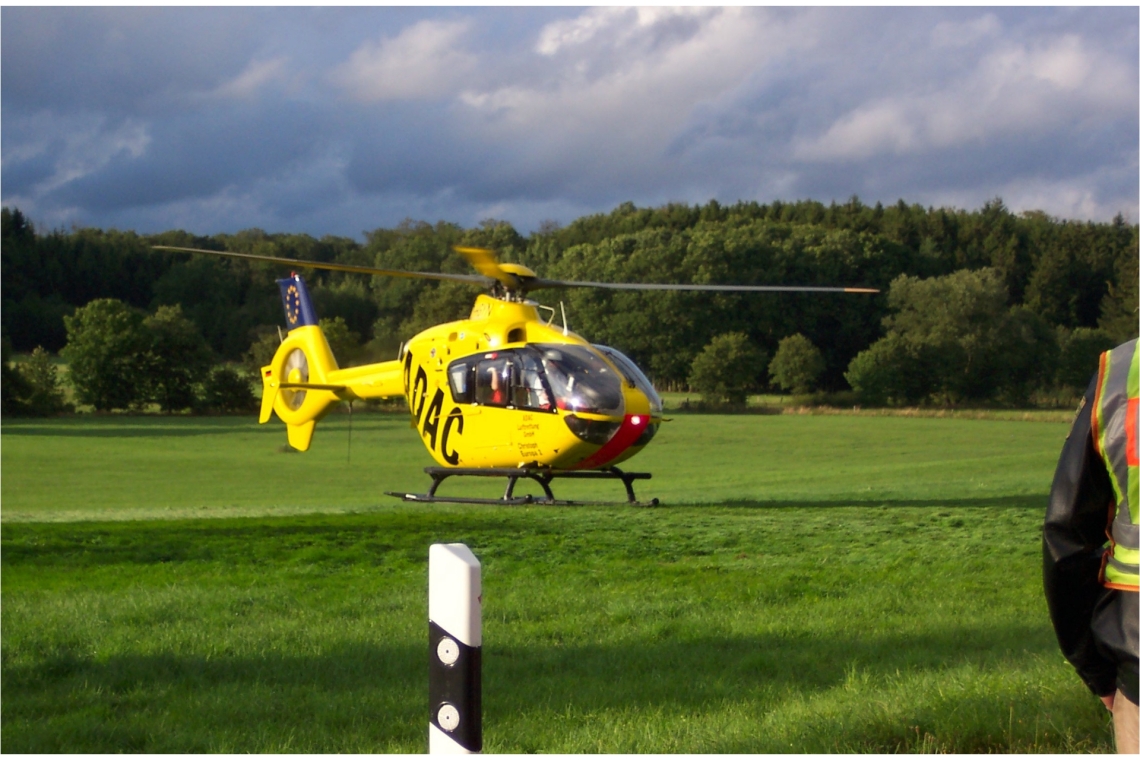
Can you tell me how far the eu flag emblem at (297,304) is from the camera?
19.9 m

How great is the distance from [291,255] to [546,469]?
33.7m

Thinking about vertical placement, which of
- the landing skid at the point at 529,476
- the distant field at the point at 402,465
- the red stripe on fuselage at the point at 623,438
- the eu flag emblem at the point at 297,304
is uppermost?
the eu flag emblem at the point at 297,304

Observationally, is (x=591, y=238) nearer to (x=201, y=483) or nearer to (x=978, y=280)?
(x=978, y=280)

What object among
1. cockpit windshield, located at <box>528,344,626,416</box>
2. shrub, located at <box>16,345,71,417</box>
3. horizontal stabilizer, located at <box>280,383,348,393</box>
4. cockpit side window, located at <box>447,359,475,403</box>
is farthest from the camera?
shrub, located at <box>16,345,71,417</box>

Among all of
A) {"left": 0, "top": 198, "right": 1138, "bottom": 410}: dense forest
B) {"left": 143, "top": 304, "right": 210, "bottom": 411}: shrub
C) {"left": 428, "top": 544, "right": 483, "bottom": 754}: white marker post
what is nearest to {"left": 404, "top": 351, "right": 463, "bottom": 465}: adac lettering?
{"left": 428, "top": 544, "right": 483, "bottom": 754}: white marker post

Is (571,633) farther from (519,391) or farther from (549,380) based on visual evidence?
(519,391)

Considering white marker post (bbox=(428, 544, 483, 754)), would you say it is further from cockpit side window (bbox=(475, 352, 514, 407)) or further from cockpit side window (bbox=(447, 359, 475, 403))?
cockpit side window (bbox=(447, 359, 475, 403))

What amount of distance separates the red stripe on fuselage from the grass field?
0.78 m

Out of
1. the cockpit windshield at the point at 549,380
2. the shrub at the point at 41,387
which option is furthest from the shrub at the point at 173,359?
the cockpit windshield at the point at 549,380

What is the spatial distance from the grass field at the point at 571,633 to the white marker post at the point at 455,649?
69.5 inches

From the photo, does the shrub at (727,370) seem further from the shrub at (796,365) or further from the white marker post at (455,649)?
the white marker post at (455,649)

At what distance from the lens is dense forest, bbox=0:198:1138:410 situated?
5119 cm

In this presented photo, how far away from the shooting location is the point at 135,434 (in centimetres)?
4294

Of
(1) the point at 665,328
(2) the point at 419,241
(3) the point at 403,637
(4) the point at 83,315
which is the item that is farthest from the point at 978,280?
(3) the point at 403,637
